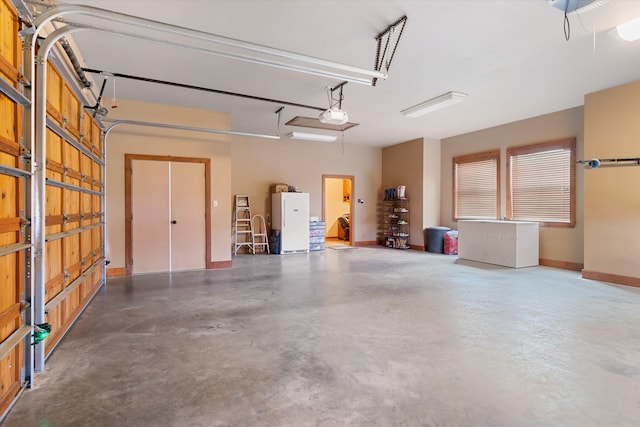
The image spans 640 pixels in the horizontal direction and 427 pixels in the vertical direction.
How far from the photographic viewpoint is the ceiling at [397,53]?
3.14 m

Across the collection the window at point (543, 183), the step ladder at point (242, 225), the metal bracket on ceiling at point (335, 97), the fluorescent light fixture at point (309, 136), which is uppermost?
the metal bracket on ceiling at point (335, 97)

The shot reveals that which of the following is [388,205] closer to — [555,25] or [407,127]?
[407,127]

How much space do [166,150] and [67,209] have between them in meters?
3.07

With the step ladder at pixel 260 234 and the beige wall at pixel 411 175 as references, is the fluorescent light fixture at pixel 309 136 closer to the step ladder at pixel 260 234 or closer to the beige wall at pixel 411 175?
the step ladder at pixel 260 234

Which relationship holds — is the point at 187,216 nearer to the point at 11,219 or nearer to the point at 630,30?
the point at 11,219

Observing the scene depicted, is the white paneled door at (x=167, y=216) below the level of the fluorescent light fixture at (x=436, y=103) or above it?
below

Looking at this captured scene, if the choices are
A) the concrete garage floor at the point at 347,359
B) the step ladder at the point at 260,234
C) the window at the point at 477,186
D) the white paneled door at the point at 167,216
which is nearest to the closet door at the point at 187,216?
the white paneled door at the point at 167,216

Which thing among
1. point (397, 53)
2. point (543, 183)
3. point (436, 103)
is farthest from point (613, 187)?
point (397, 53)

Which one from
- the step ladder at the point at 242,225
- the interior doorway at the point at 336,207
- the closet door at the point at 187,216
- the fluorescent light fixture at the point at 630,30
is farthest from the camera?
the interior doorway at the point at 336,207

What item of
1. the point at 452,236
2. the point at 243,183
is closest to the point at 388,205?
the point at 452,236

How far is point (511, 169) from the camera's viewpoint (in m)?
7.36

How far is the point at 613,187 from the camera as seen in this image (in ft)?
16.9

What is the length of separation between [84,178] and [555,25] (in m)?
5.50

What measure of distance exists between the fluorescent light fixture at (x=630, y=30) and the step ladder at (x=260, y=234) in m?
7.65
